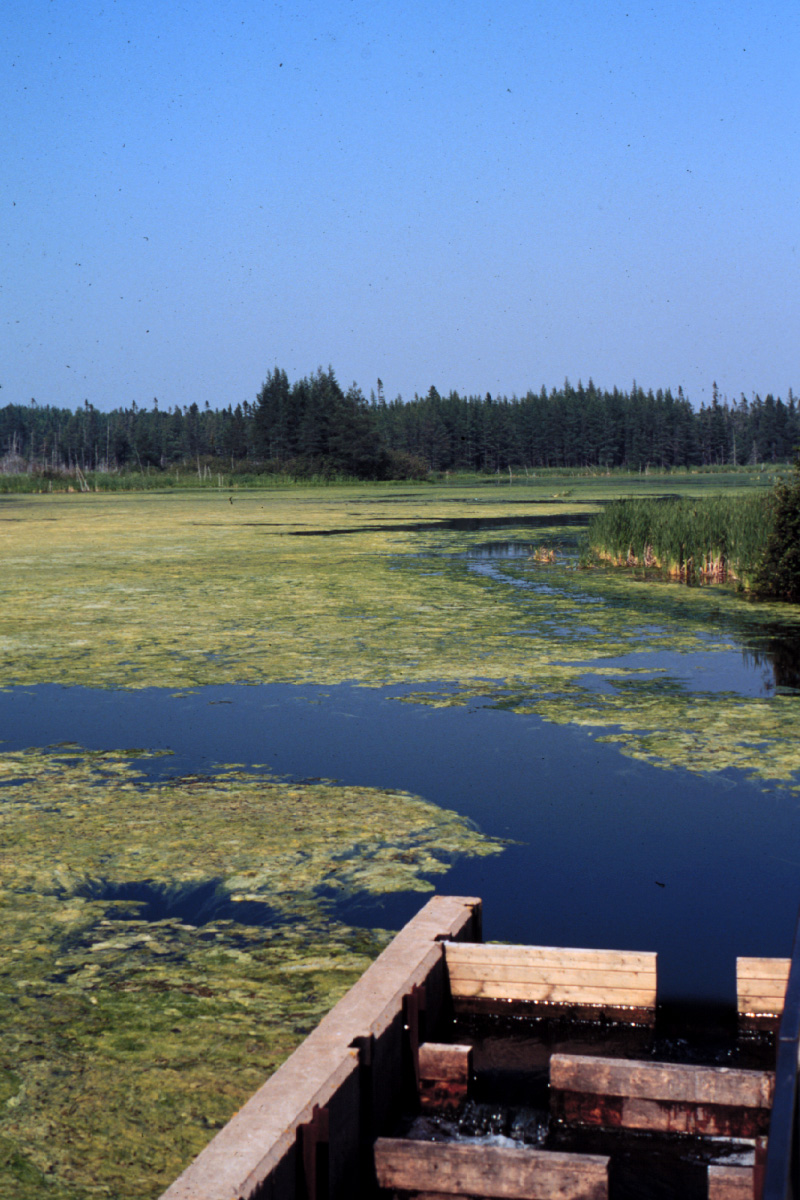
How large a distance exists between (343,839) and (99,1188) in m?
2.52

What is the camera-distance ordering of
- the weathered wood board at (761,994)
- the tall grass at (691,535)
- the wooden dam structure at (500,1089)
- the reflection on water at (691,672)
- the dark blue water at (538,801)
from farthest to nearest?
the tall grass at (691,535), the reflection on water at (691,672), the dark blue water at (538,801), the weathered wood board at (761,994), the wooden dam structure at (500,1089)

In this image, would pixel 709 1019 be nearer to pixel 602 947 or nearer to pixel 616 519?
pixel 602 947

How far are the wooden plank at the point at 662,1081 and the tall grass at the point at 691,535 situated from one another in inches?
460

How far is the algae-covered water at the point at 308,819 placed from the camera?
323cm

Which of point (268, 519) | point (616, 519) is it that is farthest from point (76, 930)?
point (268, 519)

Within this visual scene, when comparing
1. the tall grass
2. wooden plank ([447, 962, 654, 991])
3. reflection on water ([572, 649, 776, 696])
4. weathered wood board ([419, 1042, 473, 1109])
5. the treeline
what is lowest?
weathered wood board ([419, 1042, 473, 1109])

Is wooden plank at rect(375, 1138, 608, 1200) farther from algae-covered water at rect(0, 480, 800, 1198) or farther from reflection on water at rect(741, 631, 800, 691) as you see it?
reflection on water at rect(741, 631, 800, 691)

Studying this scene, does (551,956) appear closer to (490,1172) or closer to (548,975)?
(548,975)

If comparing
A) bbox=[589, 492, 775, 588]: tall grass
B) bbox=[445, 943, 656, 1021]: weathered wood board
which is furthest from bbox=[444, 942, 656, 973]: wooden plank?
bbox=[589, 492, 775, 588]: tall grass

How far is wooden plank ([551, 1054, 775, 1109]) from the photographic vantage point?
2.90 meters

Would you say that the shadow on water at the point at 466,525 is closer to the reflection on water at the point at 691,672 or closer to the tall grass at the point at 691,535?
the tall grass at the point at 691,535

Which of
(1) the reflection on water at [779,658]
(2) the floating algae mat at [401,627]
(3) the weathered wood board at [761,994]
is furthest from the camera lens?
(1) the reflection on water at [779,658]

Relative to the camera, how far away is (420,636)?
10.6 metres

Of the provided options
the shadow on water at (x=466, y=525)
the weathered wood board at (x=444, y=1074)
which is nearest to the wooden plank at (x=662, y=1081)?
the weathered wood board at (x=444, y=1074)
